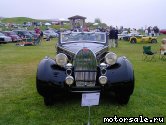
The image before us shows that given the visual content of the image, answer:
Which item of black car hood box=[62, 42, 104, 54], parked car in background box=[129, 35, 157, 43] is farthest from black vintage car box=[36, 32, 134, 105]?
parked car in background box=[129, 35, 157, 43]

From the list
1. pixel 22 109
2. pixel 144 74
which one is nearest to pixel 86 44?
pixel 22 109

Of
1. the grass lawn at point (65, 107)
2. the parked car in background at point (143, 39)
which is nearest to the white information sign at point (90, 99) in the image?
the grass lawn at point (65, 107)

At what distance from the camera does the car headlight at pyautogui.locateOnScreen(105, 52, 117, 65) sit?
24.6ft

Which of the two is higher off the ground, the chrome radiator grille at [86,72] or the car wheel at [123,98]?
the chrome radiator grille at [86,72]

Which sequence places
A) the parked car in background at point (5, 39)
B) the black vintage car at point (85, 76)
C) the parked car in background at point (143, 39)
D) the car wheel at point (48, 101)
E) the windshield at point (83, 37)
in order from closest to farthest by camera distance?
the black vintage car at point (85, 76) < the car wheel at point (48, 101) < the windshield at point (83, 37) < the parked car in background at point (5, 39) < the parked car in background at point (143, 39)

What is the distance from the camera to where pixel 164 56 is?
19312 mm

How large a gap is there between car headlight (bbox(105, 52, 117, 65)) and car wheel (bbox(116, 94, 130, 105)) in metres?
0.79

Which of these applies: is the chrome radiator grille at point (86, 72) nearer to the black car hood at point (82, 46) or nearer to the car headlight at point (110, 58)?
the car headlight at point (110, 58)

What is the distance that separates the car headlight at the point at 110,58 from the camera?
7.49m

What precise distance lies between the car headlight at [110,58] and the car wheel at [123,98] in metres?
0.79

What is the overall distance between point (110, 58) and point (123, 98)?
3.27 feet

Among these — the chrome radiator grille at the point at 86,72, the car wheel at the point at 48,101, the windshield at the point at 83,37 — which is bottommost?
the car wheel at the point at 48,101

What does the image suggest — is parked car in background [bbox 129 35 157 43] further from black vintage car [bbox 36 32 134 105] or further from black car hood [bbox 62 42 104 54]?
black vintage car [bbox 36 32 134 105]

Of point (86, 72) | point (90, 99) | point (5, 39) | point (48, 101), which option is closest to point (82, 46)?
point (86, 72)
